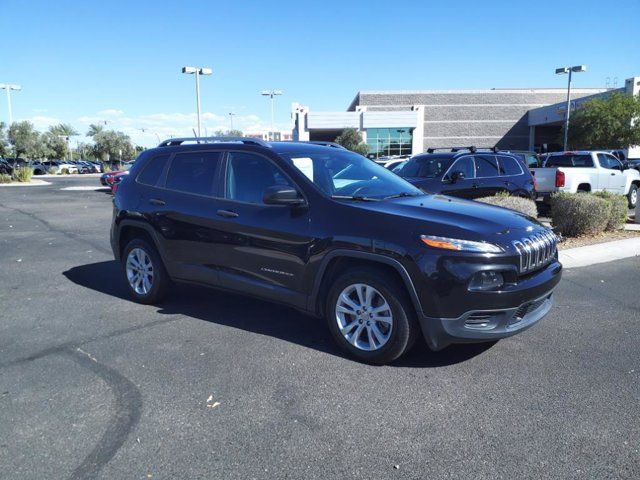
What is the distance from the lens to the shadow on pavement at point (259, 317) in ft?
14.1

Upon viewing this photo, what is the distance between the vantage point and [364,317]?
4051 millimetres

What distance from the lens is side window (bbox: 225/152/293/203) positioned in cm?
468

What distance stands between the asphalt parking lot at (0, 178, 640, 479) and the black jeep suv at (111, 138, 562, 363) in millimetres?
412

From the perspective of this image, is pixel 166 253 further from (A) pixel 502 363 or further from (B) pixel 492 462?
(B) pixel 492 462

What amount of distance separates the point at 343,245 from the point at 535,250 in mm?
1488

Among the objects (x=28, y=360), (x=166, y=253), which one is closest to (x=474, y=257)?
(x=166, y=253)

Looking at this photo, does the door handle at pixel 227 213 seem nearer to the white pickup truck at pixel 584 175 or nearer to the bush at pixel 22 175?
the white pickup truck at pixel 584 175

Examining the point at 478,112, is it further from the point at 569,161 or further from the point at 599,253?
the point at 599,253

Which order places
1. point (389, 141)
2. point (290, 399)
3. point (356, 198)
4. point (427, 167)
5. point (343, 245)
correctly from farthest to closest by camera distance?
point (389, 141)
point (427, 167)
point (356, 198)
point (343, 245)
point (290, 399)

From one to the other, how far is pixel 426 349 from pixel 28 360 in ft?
11.0

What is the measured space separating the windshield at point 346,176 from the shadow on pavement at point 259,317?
4.47ft

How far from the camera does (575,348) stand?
4.45m

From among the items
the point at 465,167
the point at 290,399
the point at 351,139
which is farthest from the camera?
the point at 351,139

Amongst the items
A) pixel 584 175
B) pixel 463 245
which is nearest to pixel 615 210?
pixel 584 175
